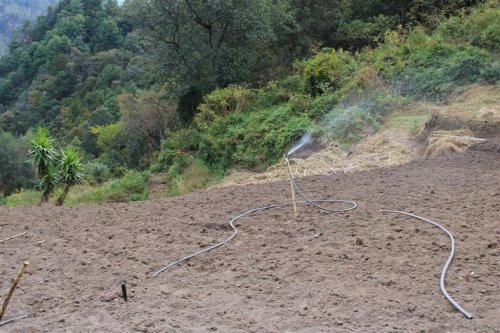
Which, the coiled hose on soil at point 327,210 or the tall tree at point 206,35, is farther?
the tall tree at point 206,35

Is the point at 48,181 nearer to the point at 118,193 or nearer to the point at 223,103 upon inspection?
the point at 118,193

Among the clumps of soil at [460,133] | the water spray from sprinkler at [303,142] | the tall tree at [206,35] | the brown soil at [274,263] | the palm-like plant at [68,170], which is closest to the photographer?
the brown soil at [274,263]

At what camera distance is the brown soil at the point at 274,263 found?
12.0ft

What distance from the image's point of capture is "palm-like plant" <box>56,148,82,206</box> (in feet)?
36.2

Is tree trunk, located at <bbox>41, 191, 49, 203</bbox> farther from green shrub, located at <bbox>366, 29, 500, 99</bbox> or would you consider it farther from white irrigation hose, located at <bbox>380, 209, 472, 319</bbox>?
green shrub, located at <bbox>366, 29, 500, 99</bbox>

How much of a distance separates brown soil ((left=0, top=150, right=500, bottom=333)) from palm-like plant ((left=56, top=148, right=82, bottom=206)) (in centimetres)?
336

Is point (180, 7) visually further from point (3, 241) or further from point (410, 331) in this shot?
point (410, 331)

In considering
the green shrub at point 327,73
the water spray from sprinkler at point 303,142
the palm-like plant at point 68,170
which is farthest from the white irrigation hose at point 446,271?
the green shrub at point 327,73

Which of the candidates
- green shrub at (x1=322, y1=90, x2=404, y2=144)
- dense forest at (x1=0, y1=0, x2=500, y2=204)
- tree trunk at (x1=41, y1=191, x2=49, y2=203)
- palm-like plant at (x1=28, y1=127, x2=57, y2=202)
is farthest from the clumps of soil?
tree trunk at (x1=41, y1=191, x2=49, y2=203)

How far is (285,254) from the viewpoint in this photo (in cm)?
499

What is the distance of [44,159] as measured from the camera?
35.1ft

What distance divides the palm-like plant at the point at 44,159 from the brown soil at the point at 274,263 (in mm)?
3122

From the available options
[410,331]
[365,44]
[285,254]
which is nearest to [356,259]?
[285,254]

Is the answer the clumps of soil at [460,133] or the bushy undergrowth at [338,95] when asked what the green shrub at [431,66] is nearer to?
the bushy undergrowth at [338,95]
